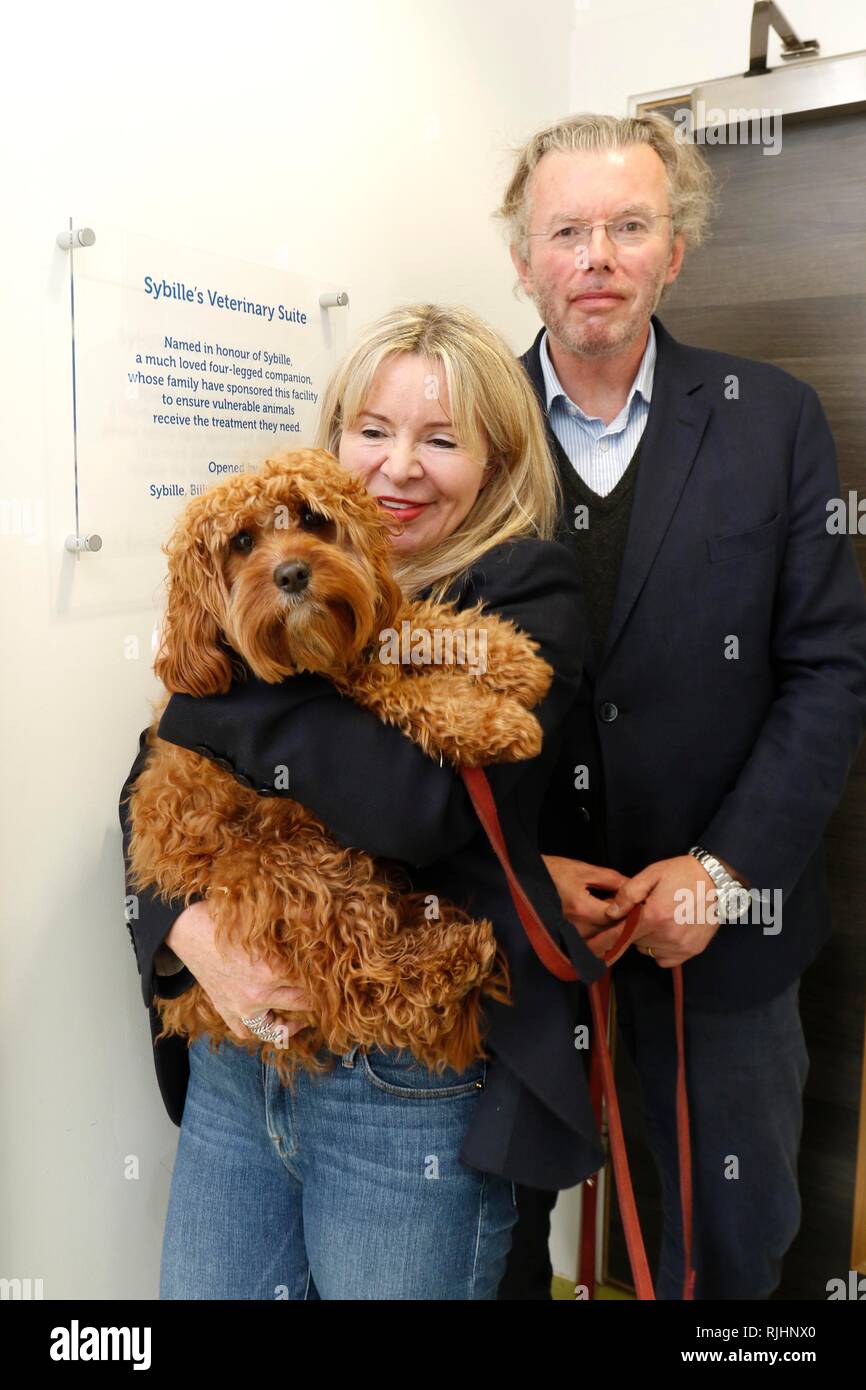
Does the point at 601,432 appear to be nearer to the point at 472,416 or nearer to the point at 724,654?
the point at 724,654

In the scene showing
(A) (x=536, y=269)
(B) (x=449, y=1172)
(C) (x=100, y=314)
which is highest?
(A) (x=536, y=269)

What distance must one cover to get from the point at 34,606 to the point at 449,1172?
85 centimetres

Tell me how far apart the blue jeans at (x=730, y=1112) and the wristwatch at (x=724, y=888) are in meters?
0.25

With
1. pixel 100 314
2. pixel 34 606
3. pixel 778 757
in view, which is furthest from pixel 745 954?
pixel 100 314

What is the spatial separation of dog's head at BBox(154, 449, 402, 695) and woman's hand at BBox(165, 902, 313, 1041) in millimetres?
277

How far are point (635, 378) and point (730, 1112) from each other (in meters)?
1.25

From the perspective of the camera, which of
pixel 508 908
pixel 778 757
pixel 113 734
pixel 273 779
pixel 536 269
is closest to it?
pixel 273 779

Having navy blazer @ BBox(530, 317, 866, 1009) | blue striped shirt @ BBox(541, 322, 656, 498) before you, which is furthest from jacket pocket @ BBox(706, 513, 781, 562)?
blue striped shirt @ BBox(541, 322, 656, 498)

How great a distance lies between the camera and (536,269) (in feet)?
5.82

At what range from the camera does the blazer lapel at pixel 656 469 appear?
66.6 inches

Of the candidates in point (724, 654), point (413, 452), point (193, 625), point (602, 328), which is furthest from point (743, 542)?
point (193, 625)

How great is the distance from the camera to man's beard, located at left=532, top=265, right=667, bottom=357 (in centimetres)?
172

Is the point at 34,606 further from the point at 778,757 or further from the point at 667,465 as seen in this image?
the point at 778,757

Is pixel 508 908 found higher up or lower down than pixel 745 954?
higher up
